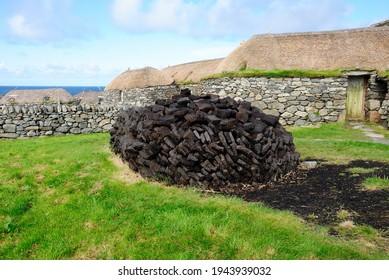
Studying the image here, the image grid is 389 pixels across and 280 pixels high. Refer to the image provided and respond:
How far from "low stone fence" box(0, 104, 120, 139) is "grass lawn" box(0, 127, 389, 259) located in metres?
8.29

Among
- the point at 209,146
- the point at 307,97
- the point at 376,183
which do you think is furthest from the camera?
the point at 307,97

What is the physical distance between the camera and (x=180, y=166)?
22.2 ft

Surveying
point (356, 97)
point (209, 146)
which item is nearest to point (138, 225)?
point (209, 146)

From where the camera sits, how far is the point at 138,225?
500 centimetres

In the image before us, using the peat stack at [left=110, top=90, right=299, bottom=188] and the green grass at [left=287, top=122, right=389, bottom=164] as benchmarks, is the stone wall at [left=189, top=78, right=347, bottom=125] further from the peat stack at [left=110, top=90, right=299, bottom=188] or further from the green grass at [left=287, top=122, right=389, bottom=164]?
the peat stack at [left=110, top=90, right=299, bottom=188]

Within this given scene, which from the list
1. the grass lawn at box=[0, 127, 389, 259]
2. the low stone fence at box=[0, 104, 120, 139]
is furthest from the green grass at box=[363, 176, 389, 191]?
the low stone fence at box=[0, 104, 120, 139]

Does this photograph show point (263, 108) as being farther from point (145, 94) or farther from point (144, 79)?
point (144, 79)

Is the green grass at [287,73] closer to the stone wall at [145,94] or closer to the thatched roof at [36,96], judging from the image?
the stone wall at [145,94]

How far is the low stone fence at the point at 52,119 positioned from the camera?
14891 mm

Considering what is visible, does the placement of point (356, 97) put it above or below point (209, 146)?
above

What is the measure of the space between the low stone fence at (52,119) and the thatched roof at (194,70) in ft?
43.7

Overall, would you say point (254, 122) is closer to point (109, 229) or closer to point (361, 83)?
point (109, 229)

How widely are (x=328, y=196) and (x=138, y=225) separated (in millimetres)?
3433

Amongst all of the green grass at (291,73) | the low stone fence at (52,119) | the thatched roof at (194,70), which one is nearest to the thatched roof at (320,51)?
the green grass at (291,73)
